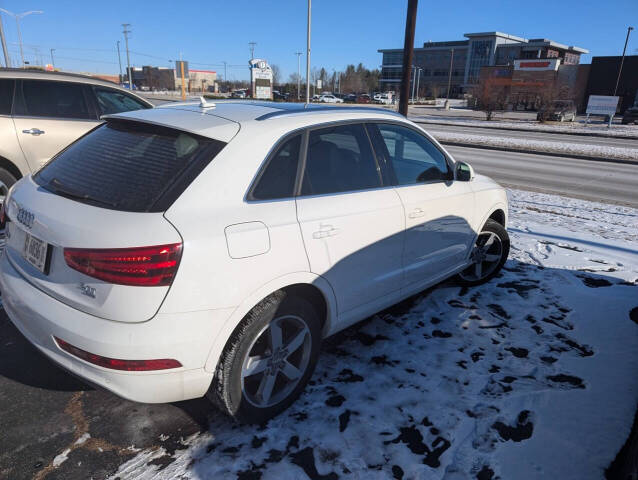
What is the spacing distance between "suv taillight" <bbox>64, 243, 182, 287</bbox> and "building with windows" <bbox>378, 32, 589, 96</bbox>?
8931 cm

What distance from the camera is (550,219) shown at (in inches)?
298

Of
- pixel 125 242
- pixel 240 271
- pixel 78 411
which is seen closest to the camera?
pixel 125 242

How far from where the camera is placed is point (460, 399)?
2.89m

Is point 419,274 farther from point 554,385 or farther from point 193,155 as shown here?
point 193,155

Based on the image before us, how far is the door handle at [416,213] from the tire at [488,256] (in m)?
1.34

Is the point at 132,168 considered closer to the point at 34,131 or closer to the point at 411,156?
the point at 411,156

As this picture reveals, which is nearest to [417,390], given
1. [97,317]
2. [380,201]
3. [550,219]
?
[380,201]

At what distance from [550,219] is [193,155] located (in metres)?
6.92

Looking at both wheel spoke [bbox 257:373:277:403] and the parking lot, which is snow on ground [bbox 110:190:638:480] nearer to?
the parking lot

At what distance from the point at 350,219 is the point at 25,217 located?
6.02 ft

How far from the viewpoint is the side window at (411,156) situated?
135 inches

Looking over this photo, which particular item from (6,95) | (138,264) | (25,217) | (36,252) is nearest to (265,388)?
(138,264)

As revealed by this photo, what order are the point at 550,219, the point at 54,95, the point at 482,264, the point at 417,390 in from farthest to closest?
1. the point at 550,219
2. the point at 54,95
3. the point at 482,264
4. the point at 417,390

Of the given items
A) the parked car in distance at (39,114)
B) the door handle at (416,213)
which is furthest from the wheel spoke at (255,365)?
the parked car in distance at (39,114)
